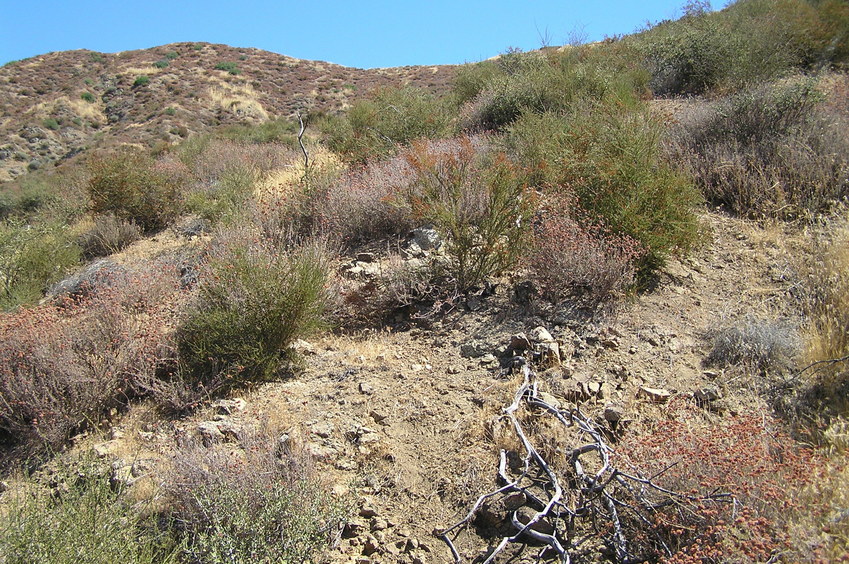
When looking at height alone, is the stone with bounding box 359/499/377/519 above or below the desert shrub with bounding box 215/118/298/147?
below

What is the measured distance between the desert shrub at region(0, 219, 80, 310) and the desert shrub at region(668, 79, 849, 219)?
8.49 metres

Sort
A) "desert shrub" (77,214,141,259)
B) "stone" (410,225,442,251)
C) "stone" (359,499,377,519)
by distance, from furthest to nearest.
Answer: "desert shrub" (77,214,141,259), "stone" (410,225,442,251), "stone" (359,499,377,519)

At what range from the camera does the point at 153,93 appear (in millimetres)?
30406

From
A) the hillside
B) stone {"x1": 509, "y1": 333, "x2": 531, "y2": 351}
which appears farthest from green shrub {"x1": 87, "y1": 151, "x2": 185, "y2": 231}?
the hillside

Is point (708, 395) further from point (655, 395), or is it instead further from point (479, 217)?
point (479, 217)

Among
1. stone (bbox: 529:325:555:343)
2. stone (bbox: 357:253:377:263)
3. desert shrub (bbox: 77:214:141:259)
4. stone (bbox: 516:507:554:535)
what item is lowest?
stone (bbox: 516:507:554:535)

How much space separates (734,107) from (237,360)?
673 centimetres

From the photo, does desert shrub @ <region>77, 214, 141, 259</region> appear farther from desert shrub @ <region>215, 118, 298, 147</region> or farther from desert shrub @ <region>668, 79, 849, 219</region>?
desert shrub @ <region>668, 79, 849, 219</region>

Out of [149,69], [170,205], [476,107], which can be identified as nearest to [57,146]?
[149,69]

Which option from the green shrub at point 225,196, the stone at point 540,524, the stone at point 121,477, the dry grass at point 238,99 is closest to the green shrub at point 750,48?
the green shrub at point 225,196

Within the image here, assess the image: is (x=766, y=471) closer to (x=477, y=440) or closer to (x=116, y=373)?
(x=477, y=440)

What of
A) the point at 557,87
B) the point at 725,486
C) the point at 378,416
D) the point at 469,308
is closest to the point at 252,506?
the point at 378,416

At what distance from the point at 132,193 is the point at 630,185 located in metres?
8.34

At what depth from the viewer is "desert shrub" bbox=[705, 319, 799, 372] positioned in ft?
12.2
